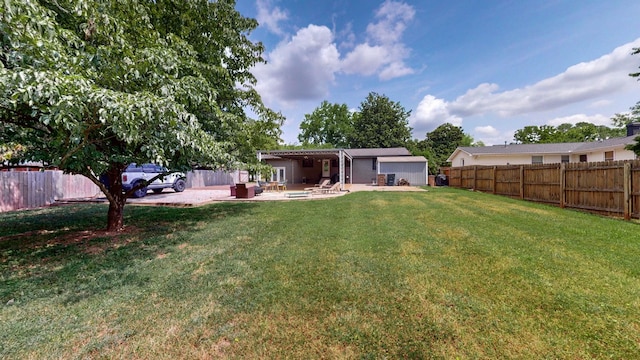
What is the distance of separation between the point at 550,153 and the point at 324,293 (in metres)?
27.1

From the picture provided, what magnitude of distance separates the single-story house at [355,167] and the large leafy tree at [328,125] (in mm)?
23113

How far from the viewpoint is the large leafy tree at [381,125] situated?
1633 inches

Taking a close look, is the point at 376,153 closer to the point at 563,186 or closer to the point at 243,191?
the point at 243,191

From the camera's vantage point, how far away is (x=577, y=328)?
2266 millimetres

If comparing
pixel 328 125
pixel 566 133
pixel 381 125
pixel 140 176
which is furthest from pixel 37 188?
pixel 566 133

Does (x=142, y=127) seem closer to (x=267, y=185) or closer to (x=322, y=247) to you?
(x=322, y=247)

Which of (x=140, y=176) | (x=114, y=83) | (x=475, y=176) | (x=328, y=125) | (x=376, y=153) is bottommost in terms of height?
(x=475, y=176)

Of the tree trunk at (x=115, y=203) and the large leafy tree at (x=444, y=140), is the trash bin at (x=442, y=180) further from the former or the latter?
the large leafy tree at (x=444, y=140)

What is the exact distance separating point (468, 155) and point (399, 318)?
26036 millimetres

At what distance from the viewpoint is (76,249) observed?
15.1ft

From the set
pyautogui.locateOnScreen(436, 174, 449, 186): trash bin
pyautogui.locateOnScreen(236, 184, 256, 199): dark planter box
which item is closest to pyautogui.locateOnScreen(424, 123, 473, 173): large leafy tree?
pyautogui.locateOnScreen(436, 174, 449, 186): trash bin

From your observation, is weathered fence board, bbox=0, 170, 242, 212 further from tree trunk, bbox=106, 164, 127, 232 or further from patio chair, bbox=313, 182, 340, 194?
patio chair, bbox=313, 182, 340, 194

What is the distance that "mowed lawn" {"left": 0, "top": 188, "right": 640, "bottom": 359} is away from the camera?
212 centimetres

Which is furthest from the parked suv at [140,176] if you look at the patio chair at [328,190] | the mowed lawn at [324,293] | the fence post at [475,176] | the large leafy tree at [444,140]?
the large leafy tree at [444,140]
